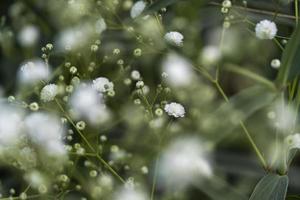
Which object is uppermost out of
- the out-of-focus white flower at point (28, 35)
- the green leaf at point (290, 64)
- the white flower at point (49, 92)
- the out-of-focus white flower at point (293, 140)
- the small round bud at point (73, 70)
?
the out-of-focus white flower at point (28, 35)

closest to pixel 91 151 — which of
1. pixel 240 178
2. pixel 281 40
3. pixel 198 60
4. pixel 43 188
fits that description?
pixel 43 188

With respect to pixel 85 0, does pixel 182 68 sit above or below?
below

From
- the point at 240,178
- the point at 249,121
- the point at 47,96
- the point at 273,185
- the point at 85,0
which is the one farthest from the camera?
the point at 240,178

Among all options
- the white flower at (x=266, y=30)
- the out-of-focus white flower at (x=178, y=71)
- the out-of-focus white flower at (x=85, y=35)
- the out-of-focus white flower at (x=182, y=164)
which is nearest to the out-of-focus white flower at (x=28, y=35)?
the out-of-focus white flower at (x=85, y=35)

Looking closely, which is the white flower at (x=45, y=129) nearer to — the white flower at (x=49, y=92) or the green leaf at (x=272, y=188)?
the white flower at (x=49, y=92)

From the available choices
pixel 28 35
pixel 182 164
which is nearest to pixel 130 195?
pixel 182 164

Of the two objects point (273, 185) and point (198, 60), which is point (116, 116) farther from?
point (273, 185)

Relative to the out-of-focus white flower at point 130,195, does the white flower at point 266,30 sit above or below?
above
